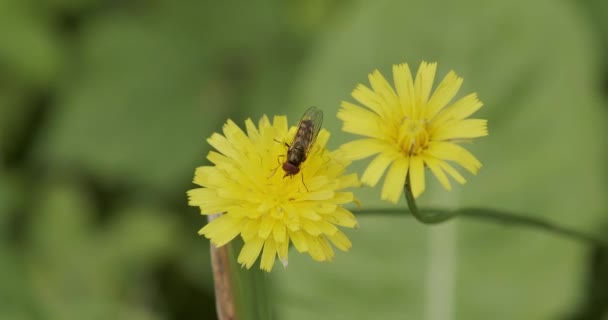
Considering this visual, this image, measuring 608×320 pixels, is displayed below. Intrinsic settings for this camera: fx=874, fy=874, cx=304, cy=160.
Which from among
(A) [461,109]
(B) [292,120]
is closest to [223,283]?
(A) [461,109]

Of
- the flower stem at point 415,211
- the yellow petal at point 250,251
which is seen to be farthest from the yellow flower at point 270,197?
the flower stem at point 415,211

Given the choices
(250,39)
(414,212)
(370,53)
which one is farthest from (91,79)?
(414,212)

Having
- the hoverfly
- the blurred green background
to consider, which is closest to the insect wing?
the hoverfly

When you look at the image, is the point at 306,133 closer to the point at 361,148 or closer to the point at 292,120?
the point at 361,148

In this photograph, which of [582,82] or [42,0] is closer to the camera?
[582,82]

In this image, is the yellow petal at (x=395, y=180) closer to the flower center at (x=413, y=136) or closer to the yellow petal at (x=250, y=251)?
the flower center at (x=413, y=136)

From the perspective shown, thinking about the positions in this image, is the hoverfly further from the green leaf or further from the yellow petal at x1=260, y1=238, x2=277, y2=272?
the green leaf

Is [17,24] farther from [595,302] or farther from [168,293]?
[595,302]
